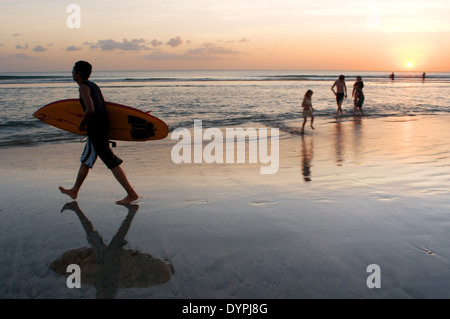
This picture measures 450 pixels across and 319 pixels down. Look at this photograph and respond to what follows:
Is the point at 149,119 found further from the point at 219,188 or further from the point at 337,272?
the point at 337,272

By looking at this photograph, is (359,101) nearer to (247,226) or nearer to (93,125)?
(247,226)

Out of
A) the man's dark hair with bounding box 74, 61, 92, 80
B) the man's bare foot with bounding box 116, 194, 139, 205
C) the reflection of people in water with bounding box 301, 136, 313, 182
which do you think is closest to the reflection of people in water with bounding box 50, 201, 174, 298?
the man's bare foot with bounding box 116, 194, 139, 205

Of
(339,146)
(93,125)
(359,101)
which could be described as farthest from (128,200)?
(359,101)

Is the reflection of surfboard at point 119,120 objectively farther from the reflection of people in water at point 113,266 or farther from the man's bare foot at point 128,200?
the reflection of people in water at point 113,266

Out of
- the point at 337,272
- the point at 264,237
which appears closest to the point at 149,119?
the point at 264,237

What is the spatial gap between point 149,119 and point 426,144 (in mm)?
7170

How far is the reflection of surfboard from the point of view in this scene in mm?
5552

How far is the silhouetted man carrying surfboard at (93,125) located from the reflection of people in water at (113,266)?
1246 mm

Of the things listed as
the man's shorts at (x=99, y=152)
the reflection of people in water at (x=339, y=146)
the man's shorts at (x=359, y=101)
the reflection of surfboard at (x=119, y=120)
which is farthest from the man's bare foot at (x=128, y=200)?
the man's shorts at (x=359, y=101)

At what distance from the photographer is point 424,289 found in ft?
9.70

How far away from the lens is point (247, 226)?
4227 millimetres
